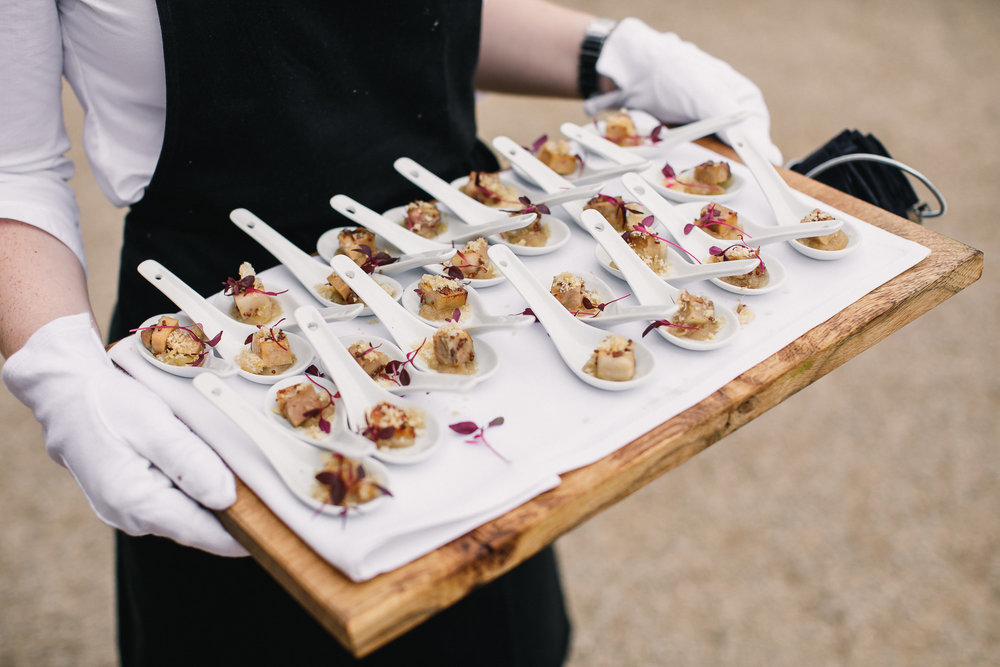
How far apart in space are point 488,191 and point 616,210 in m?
0.18

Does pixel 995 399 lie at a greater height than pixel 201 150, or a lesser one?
lesser

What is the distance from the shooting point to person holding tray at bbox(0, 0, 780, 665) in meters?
0.80

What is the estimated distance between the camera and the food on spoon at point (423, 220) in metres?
1.06

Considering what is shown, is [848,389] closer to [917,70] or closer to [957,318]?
[957,318]

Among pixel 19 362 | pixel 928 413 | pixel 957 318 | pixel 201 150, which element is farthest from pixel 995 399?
pixel 19 362

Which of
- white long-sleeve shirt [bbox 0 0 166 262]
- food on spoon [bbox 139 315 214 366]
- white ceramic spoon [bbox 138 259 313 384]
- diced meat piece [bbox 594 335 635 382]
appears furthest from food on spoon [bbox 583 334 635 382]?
white long-sleeve shirt [bbox 0 0 166 262]

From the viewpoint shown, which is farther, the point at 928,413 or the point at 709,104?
the point at 928,413

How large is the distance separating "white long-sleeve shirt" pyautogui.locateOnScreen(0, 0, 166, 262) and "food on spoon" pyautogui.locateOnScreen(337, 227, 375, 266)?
0.28 metres

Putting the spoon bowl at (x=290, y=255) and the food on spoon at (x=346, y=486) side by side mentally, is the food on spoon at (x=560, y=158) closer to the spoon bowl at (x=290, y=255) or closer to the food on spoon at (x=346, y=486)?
the spoon bowl at (x=290, y=255)

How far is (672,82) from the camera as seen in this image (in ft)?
4.26

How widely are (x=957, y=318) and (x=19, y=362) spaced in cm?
278

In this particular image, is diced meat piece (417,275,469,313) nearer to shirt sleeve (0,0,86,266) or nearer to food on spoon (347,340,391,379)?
food on spoon (347,340,391,379)

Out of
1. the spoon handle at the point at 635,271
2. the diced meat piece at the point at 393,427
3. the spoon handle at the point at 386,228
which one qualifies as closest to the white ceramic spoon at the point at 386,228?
the spoon handle at the point at 386,228

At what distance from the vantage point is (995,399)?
7.79 ft
